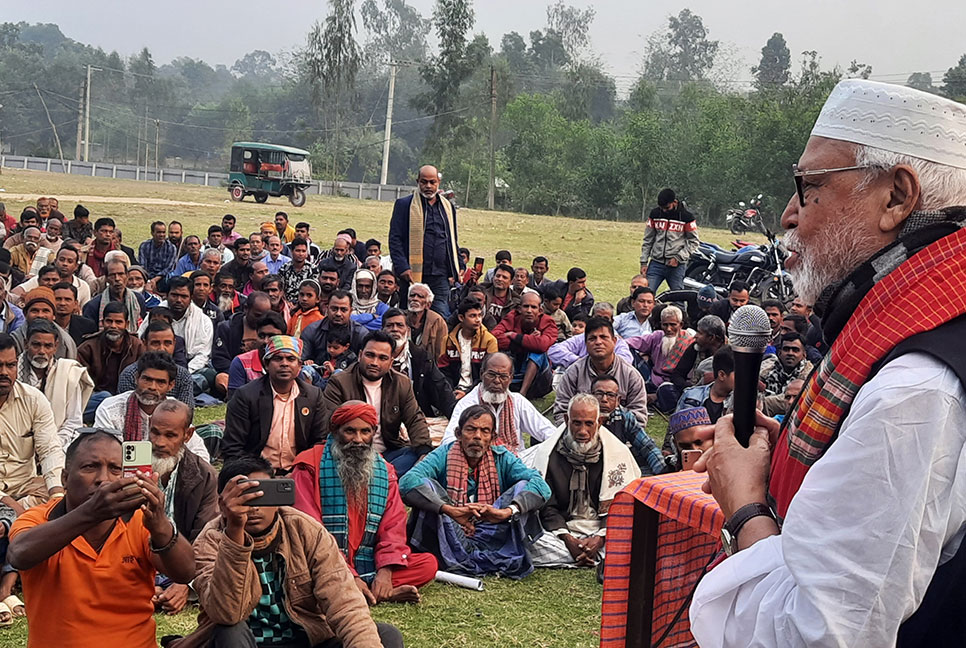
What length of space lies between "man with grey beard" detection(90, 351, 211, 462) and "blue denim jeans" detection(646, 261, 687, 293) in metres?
7.11

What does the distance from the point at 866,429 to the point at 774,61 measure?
77.8 meters

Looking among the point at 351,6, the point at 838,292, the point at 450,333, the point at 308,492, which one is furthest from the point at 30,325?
the point at 351,6

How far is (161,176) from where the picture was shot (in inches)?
2135

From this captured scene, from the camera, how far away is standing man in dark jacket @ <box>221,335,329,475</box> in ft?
20.4

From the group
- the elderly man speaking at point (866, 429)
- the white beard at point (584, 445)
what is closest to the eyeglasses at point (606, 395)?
the white beard at point (584, 445)

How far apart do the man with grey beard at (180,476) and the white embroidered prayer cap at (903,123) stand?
12.6 ft

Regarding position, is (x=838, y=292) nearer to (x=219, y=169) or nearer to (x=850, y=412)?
(x=850, y=412)

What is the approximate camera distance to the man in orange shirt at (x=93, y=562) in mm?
3162

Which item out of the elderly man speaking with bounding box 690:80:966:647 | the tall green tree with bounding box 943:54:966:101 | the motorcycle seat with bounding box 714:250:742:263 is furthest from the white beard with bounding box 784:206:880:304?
the tall green tree with bounding box 943:54:966:101

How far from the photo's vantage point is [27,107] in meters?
66.9

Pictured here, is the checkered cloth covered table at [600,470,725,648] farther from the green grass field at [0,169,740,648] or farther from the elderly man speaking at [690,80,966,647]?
the green grass field at [0,169,740,648]

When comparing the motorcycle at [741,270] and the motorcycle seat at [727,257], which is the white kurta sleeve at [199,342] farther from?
the motorcycle seat at [727,257]

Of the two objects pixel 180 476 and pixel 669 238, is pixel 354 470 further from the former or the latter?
pixel 669 238

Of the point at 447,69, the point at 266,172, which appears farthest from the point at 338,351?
the point at 447,69
